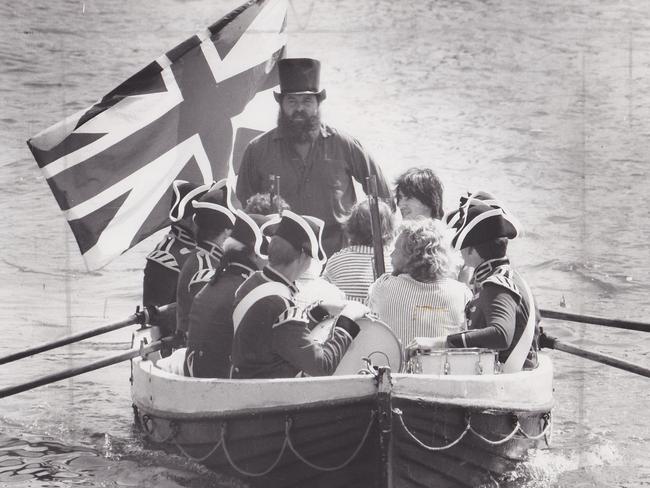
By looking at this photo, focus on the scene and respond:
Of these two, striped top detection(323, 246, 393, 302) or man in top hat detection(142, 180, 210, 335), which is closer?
striped top detection(323, 246, 393, 302)

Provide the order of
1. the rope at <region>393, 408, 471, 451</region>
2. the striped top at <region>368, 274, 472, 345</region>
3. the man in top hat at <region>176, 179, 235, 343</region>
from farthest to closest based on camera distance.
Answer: the man in top hat at <region>176, 179, 235, 343</region>, the striped top at <region>368, 274, 472, 345</region>, the rope at <region>393, 408, 471, 451</region>

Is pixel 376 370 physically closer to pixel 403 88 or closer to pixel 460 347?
pixel 460 347

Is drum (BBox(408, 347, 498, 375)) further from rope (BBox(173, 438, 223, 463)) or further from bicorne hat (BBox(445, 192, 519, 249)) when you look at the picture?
rope (BBox(173, 438, 223, 463))

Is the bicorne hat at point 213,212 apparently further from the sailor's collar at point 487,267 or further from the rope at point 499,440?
the rope at point 499,440

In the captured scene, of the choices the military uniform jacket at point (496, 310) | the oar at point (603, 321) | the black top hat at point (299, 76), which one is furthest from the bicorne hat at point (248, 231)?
the oar at point (603, 321)

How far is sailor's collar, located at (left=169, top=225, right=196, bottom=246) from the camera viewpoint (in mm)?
8914

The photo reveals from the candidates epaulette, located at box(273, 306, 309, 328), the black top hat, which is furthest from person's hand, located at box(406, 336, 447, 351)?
the black top hat

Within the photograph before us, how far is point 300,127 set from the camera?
31.6ft

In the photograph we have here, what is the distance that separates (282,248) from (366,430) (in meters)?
0.98

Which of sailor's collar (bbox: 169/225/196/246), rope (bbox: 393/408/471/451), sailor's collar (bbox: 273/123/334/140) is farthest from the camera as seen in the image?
sailor's collar (bbox: 273/123/334/140)

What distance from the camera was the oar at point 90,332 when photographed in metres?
8.88

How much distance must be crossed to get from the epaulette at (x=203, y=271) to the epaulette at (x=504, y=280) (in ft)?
5.54

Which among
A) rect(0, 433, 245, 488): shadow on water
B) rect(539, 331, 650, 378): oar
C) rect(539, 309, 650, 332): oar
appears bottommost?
rect(0, 433, 245, 488): shadow on water

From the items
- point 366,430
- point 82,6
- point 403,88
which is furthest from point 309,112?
point 82,6
